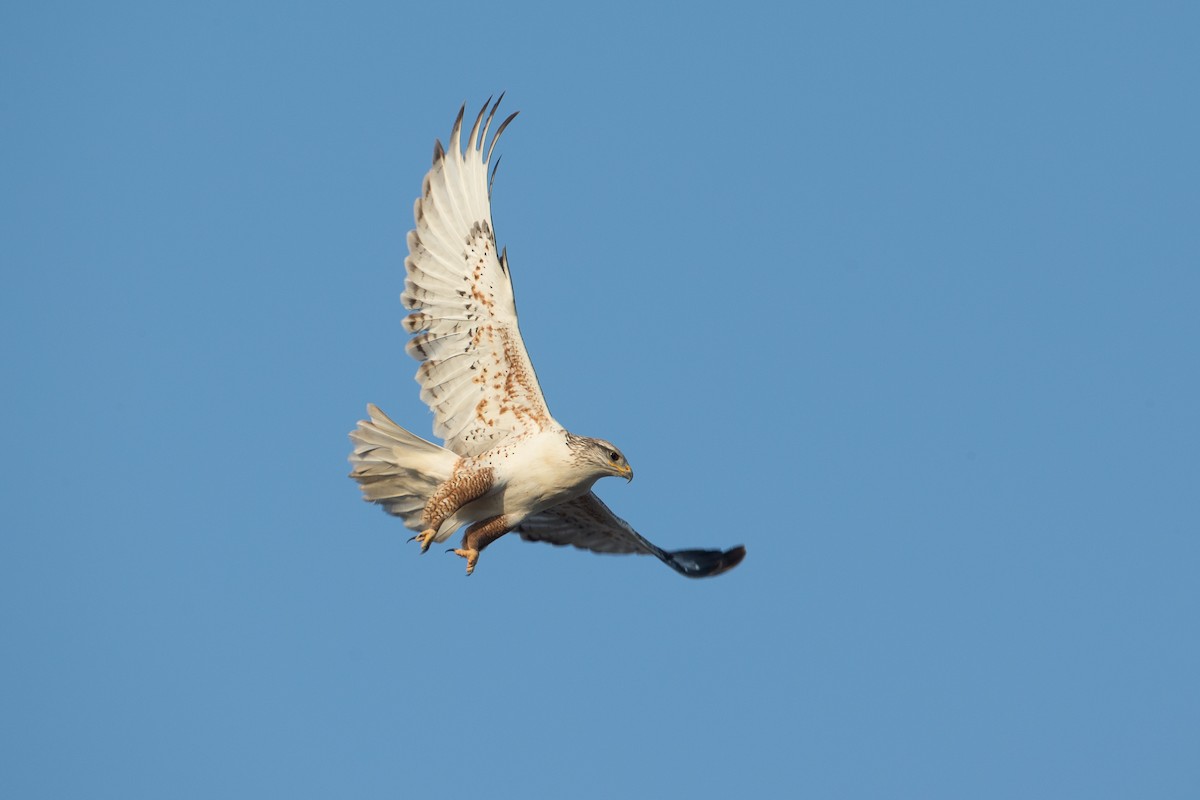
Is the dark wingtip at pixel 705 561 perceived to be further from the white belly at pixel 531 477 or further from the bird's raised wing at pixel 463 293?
the bird's raised wing at pixel 463 293

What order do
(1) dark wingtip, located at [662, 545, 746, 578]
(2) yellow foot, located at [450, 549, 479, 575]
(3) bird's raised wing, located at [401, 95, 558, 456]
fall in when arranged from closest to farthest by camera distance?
1. (3) bird's raised wing, located at [401, 95, 558, 456]
2. (2) yellow foot, located at [450, 549, 479, 575]
3. (1) dark wingtip, located at [662, 545, 746, 578]

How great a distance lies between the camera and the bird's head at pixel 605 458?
14273 millimetres

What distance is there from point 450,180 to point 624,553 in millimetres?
5125

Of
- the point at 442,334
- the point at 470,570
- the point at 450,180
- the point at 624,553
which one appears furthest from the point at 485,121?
the point at 624,553

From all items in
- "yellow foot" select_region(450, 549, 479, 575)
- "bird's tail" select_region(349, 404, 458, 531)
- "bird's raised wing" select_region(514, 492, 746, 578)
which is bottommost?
"yellow foot" select_region(450, 549, 479, 575)

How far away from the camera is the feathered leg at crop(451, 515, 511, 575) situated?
48.4 ft

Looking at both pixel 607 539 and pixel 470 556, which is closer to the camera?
pixel 470 556

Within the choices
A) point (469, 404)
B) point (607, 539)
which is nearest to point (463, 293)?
point (469, 404)

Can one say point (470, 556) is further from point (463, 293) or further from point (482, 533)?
point (463, 293)

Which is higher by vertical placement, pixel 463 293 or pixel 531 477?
pixel 463 293

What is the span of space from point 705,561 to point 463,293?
4.75 m

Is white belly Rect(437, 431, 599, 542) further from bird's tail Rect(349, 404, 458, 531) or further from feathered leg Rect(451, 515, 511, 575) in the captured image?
bird's tail Rect(349, 404, 458, 531)

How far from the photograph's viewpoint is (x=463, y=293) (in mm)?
14289

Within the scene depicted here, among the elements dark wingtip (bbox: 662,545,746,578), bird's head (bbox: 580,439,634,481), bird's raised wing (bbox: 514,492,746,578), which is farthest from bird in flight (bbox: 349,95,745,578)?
dark wingtip (bbox: 662,545,746,578)
